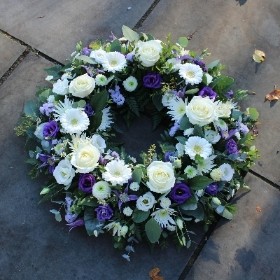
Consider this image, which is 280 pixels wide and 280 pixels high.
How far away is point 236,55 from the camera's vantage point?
11.9ft

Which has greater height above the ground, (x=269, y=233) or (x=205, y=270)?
(x=269, y=233)

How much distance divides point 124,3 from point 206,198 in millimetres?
1703

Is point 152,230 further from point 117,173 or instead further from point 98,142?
point 98,142

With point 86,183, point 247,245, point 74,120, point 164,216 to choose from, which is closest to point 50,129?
point 74,120

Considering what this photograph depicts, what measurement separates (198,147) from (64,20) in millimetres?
1524

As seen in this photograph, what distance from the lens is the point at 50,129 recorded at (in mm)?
2990

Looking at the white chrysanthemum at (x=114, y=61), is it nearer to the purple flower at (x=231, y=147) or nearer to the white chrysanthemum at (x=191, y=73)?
the white chrysanthemum at (x=191, y=73)

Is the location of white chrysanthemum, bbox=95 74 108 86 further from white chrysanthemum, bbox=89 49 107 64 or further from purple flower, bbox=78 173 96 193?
purple flower, bbox=78 173 96 193

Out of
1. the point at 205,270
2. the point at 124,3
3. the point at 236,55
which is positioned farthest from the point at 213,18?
the point at 205,270

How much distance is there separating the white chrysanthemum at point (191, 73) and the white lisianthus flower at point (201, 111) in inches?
5.4

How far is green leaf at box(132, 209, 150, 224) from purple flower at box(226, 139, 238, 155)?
0.59 m

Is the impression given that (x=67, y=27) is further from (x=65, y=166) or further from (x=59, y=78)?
(x=65, y=166)

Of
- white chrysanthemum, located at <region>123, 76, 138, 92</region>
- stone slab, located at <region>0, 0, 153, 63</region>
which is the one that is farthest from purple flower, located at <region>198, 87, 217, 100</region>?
stone slab, located at <region>0, 0, 153, 63</region>

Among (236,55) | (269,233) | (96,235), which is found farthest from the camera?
(236,55)
